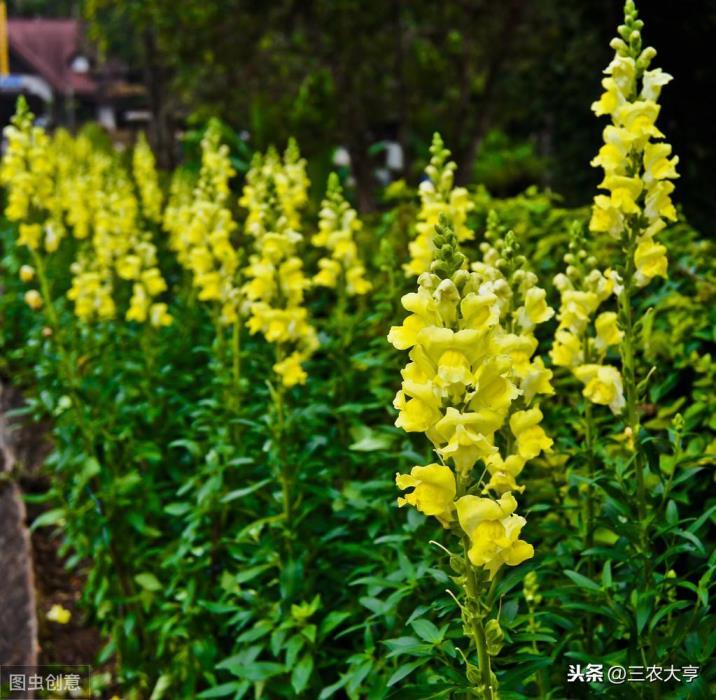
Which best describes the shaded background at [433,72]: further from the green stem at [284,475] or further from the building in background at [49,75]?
the building in background at [49,75]

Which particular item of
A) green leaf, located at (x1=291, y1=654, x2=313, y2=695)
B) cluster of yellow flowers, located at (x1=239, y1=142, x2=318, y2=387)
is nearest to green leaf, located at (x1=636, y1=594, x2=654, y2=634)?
green leaf, located at (x1=291, y1=654, x2=313, y2=695)

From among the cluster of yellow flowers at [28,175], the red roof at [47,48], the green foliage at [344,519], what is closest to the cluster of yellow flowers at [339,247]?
the green foliage at [344,519]

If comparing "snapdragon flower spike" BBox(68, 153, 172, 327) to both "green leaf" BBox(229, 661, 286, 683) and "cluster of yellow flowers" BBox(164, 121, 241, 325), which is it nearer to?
"cluster of yellow flowers" BBox(164, 121, 241, 325)

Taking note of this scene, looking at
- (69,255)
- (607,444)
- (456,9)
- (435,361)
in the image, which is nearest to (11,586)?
(607,444)

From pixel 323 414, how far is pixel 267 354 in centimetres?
65

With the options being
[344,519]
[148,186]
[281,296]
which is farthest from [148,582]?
[148,186]

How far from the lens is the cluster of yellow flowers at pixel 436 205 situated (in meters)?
3.76

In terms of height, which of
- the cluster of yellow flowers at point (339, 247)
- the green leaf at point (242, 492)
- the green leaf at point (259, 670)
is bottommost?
the green leaf at point (259, 670)

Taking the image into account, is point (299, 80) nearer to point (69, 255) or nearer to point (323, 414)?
point (69, 255)

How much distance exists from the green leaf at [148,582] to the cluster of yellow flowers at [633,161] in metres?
2.53

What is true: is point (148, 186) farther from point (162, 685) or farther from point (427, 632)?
point (427, 632)

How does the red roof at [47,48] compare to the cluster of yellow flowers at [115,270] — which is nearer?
the cluster of yellow flowers at [115,270]

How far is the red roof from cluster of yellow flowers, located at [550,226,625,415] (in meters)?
36.2

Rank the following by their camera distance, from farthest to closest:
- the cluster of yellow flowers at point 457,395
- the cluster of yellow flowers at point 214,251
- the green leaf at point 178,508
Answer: the cluster of yellow flowers at point 214,251, the green leaf at point 178,508, the cluster of yellow flowers at point 457,395
